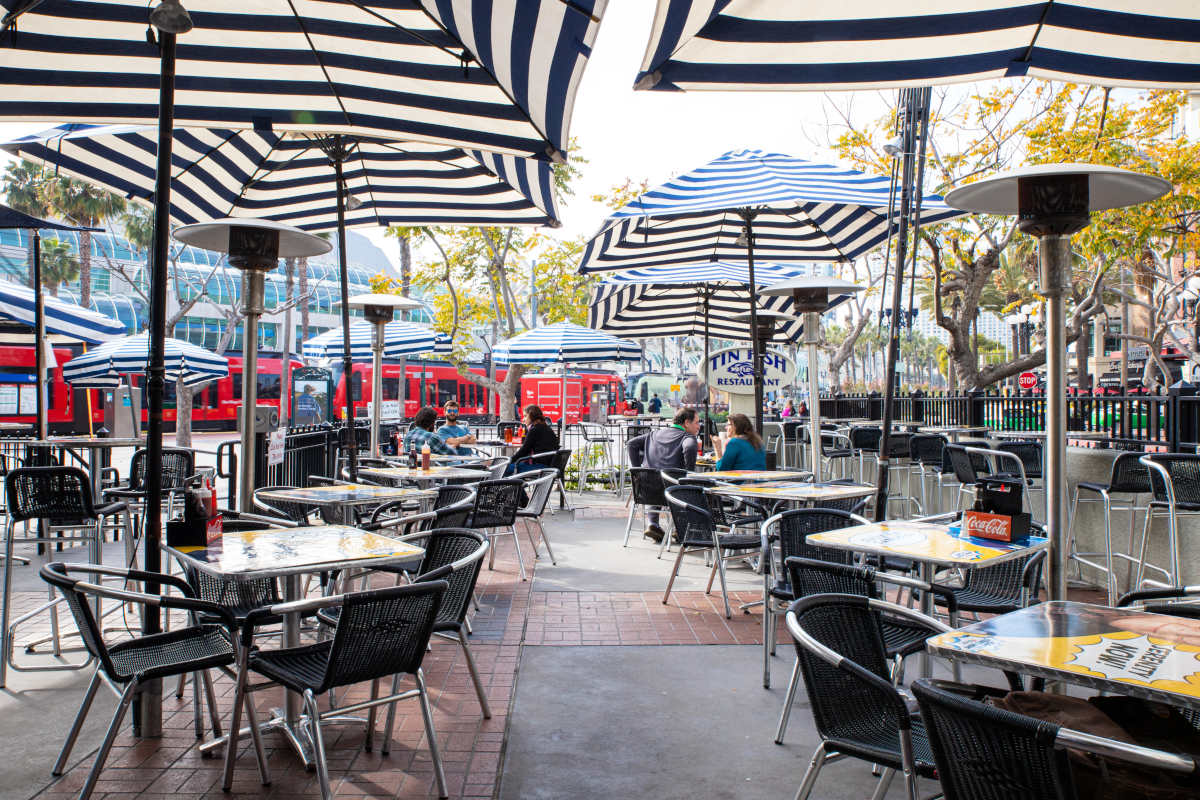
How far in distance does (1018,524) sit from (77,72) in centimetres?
507

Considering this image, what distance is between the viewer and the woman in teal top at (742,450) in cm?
759

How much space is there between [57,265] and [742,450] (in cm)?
3221

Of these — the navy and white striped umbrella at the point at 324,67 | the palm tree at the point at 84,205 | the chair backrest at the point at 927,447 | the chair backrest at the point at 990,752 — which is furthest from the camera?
the palm tree at the point at 84,205

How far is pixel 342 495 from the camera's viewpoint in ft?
17.9

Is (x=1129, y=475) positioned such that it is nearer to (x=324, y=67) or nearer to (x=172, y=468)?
(x=324, y=67)

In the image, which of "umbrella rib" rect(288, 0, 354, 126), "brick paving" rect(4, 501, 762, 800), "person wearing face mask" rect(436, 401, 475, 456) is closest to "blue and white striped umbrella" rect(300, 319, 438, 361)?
"person wearing face mask" rect(436, 401, 475, 456)

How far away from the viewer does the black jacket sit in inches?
374

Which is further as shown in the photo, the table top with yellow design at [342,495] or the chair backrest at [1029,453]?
the chair backrest at [1029,453]

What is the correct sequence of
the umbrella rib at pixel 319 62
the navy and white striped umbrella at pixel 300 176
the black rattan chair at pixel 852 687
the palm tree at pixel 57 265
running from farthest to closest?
the palm tree at pixel 57 265 < the navy and white striped umbrella at pixel 300 176 < the umbrella rib at pixel 319 62 < the black rattan chair at pixel 852 687

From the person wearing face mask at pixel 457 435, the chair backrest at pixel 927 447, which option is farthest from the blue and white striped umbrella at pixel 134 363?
the chair backrest at pixel 927 447

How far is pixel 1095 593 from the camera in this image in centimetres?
641

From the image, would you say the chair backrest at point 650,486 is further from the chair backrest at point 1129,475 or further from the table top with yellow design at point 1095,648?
the table top with yellow design at point 1095,648

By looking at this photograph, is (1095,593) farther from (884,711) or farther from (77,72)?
(77,72)

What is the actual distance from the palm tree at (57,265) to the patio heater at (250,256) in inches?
1208
